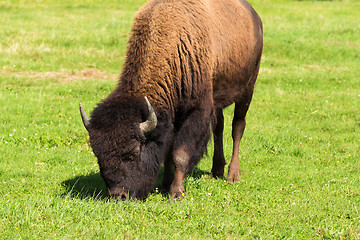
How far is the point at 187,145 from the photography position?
6555mm

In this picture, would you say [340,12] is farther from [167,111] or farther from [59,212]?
[59,212]

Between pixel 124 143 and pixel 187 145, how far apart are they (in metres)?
1.10

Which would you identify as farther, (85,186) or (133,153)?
(85,186)

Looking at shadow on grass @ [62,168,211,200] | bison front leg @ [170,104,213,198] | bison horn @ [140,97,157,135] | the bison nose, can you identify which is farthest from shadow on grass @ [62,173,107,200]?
bison horn @ [140,97,157,135]

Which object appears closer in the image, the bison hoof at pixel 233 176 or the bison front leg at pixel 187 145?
the bison front leg at pixel 187 145

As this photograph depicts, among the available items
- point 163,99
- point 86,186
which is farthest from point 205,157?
point 86,186

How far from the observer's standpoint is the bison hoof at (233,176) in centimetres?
788

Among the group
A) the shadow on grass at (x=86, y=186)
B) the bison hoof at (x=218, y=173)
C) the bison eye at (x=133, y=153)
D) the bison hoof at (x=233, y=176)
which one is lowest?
the bison hoof at (x=218, y=173)

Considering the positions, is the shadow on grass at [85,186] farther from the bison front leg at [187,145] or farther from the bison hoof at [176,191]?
the bison front leg at [187,145]

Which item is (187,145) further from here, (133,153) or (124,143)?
(124,143)

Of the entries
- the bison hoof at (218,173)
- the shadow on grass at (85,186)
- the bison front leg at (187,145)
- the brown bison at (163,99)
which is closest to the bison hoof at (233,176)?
the bison hoof at (218,173)

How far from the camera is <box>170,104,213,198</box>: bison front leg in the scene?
6523 millimetres

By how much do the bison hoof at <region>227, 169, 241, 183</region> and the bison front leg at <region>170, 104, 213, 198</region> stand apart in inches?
55.3

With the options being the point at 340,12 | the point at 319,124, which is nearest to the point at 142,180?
the point at 319,124
